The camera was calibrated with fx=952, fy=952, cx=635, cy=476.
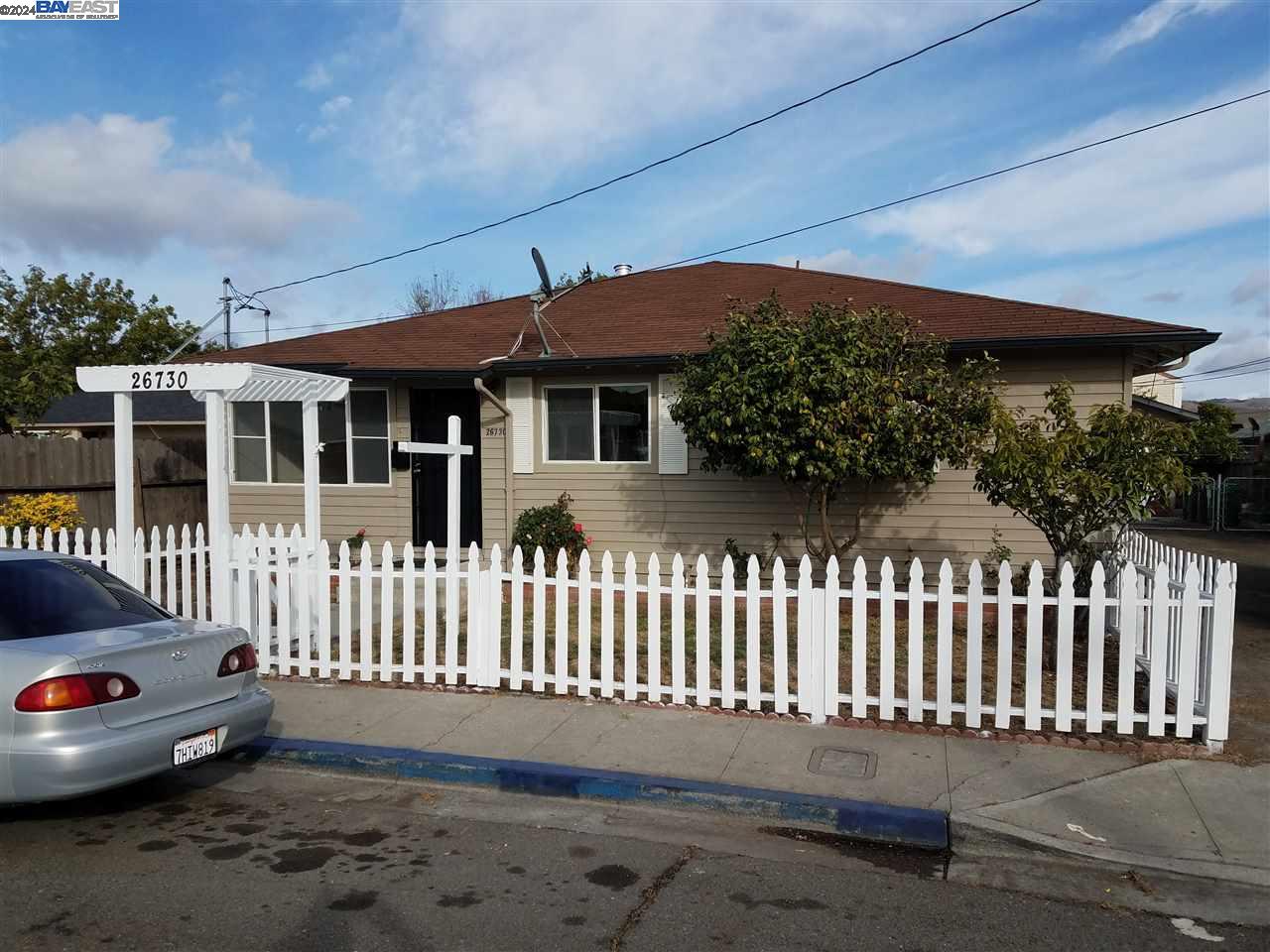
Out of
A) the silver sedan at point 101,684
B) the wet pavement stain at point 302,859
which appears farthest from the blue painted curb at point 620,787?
the wet pavement stain at point 302,859

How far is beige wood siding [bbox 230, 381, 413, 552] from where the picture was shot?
1316cm

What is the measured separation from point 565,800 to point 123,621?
2.65 metres

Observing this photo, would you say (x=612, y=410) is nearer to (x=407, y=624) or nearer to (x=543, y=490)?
(x=543, y=490)

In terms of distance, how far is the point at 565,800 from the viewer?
17.7ft

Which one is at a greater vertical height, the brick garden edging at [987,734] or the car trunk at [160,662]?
the car trunk at [160,662]

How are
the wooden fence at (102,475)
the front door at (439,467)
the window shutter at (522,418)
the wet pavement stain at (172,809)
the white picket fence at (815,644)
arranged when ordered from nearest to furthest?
1. the wet pavement stain at (172,809)
2. the white picket fence at (815,644)
3. the window shutter at (522,418)
4. the wooden fence at (102,475)
5. the front door at (439,467)

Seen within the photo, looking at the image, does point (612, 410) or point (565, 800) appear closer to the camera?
point (565, 800)

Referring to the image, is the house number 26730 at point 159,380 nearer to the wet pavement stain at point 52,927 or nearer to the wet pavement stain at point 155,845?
the wet pavement stain at point 155,845

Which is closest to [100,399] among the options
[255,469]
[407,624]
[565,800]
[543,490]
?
[255,469]

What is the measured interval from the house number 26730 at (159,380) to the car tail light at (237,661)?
11.2 feet

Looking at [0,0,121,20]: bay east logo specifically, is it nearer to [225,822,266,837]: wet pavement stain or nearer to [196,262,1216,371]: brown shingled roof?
[196,262,1216,371]: brown shingled roof

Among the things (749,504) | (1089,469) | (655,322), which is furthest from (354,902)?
(655,322)

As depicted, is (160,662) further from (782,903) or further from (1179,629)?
(1179,629)

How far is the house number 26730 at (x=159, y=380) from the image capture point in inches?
317
